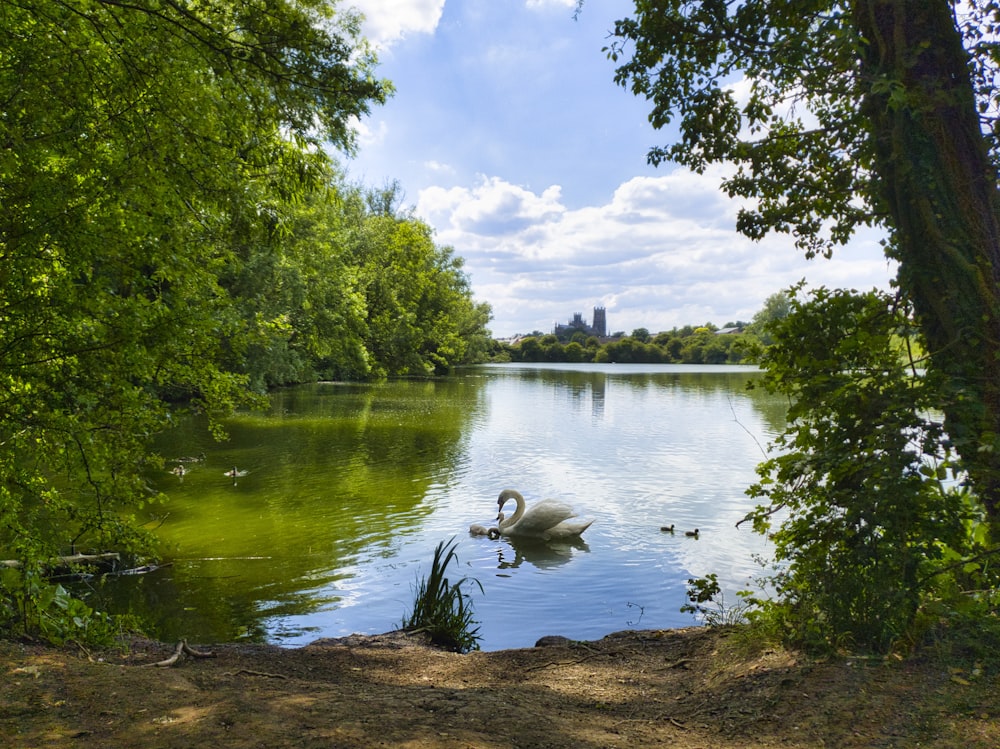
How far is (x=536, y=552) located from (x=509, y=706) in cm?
690

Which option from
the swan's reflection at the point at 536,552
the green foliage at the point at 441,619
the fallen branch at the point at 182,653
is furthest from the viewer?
the swan's reflection at the point at 536,552

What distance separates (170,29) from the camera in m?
5.09

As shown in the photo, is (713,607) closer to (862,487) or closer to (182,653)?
(862,487)

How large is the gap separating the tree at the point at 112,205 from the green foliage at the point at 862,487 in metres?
3.92

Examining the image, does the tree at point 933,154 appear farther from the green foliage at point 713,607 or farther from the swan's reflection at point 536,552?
the swan's reflection at point 536,552

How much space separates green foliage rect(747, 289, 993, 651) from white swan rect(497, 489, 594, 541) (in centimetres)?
640

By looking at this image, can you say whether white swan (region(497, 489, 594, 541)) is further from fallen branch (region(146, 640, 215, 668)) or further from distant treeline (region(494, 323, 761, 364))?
distant treeline (region(494, 323, 761, 364))

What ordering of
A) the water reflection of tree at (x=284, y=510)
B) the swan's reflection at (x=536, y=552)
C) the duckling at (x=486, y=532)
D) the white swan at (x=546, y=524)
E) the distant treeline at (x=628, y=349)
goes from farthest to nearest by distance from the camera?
the distant treeline at (x=628, y=349), the duckling at (x=486, y=532), the white swan at (x=546, y=524), the swan's reflection at (x=536, y=552), the water reflection of tree at (x=284, y=510)

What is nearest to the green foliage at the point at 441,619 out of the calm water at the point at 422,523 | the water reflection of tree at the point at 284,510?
the calm water at the point at 422,523

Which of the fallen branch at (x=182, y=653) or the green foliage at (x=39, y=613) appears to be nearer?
the green foliage at (x=39, y=613)

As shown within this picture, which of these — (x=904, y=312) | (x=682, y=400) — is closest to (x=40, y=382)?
(x=904, y=312)

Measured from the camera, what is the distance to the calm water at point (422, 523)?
756 centimetres

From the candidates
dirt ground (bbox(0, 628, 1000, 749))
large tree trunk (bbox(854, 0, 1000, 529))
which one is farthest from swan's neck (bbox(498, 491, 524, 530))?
large tree trunk (bbox(854, 0, 1000, 529))

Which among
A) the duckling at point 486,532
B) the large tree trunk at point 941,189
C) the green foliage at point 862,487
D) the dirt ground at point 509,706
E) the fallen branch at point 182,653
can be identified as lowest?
the duckling at point 486,532
